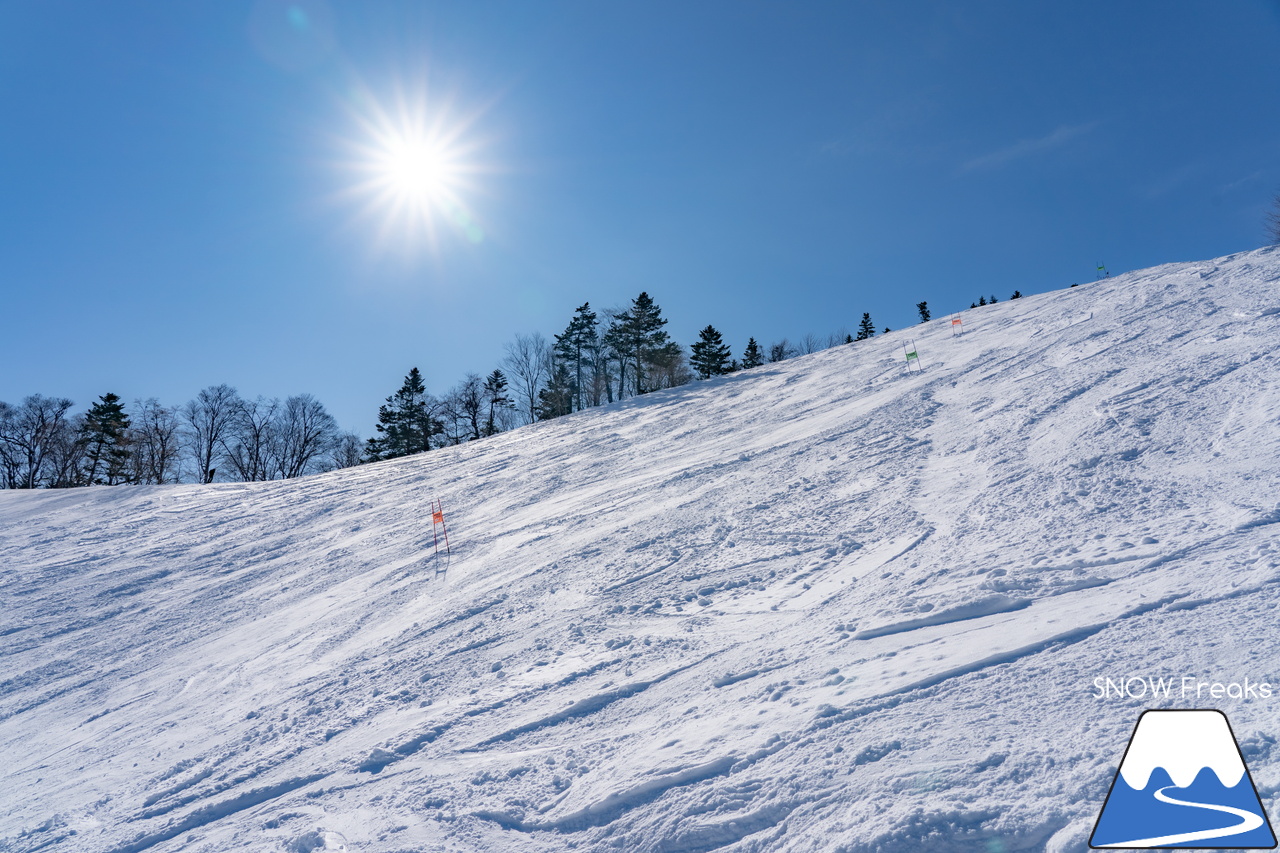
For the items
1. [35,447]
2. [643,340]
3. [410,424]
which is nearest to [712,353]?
[643,340]

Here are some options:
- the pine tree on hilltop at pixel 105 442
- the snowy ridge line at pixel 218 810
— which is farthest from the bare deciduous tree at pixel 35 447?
the snowy ridge line at pixel 218 810

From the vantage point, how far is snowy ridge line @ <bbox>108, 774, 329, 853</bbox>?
15.6 feet

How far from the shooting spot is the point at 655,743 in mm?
4559

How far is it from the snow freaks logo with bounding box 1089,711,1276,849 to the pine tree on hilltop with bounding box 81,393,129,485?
1868 inches

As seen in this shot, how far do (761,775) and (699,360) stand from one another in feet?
124

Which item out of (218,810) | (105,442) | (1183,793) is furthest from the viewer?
(105,442)

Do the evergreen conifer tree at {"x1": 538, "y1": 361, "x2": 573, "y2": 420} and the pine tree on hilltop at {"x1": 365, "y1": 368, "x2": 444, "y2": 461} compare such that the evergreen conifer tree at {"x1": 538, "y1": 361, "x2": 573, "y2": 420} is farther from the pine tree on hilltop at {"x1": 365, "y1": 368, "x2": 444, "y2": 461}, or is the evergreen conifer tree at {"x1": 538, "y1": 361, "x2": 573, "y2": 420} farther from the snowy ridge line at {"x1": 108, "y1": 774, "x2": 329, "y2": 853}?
the snowy ridge line at {"x1": 108, "y1": 774, "x2": 329, "y2": 853}

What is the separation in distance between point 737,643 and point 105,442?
44946 mm

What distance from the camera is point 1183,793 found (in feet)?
9.64

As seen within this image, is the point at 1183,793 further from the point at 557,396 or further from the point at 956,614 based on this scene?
the point at 557,396

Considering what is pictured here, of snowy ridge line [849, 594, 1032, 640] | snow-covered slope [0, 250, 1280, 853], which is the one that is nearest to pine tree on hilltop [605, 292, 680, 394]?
snow-covered slope [0, 250, 1280, 853]

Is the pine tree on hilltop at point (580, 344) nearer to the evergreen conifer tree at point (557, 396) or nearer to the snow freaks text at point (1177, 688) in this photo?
the evergreen conifer tree at point (557, 396)

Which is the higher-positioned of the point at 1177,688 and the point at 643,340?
the point at 643,340


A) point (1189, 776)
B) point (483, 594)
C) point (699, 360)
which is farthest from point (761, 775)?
point (699, 360)
